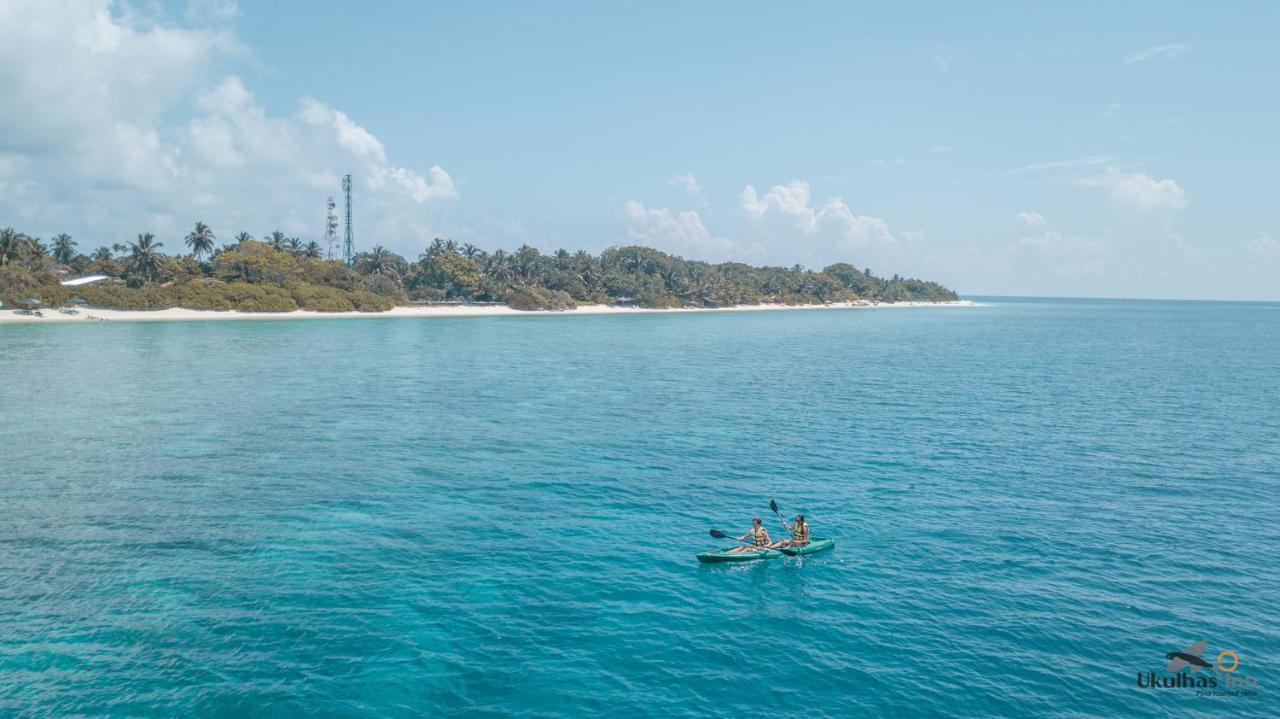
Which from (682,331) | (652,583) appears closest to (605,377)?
(652,583)

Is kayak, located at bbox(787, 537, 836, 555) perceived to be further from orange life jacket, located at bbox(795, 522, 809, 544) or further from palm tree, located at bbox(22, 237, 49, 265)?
palm tree, located at bbox(22, 237, 49, 265)

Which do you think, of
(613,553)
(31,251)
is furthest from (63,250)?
(613,553)

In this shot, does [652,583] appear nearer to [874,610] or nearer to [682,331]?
[874,610]

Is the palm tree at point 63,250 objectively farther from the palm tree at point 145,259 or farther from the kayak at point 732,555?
the kayak at point 732,555

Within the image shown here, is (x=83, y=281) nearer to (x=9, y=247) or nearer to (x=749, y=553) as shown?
(x=9, y=247)

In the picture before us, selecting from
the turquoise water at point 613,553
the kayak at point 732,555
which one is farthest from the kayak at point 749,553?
the turquoise water at point 613,553

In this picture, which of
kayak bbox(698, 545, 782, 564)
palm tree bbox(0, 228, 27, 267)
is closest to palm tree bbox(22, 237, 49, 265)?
palm tree bbox(0, 228, 27, 267)
